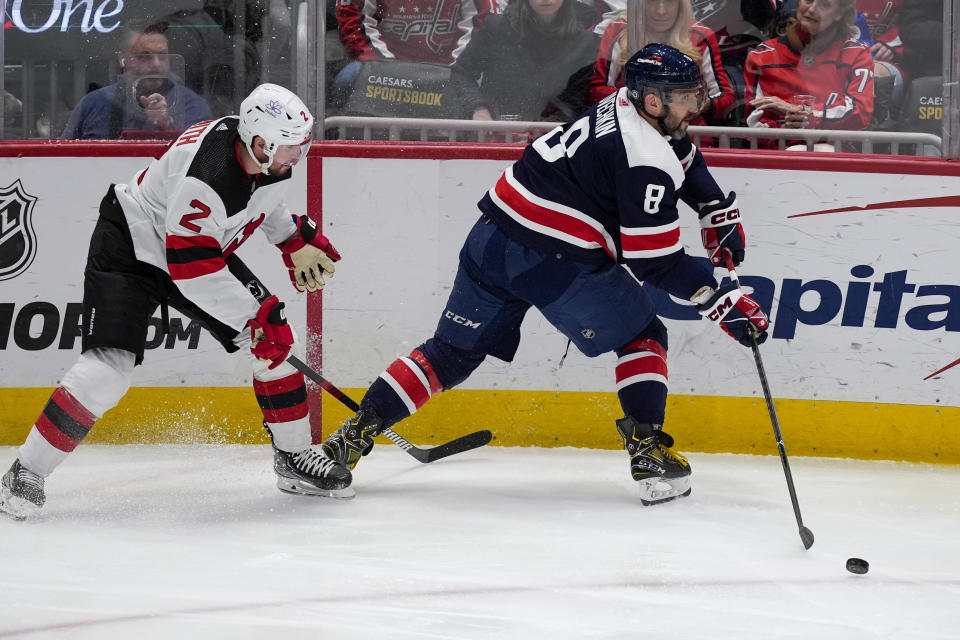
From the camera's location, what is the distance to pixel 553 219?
2.82 metres

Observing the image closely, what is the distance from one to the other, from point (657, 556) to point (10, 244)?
2.35 metres

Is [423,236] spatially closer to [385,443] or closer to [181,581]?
[385,443]

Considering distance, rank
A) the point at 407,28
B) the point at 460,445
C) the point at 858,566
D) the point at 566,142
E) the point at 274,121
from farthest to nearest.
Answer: the point at 407,28, the point at 460,445, the point at 566,142, the point at 274,121, the point at 858,566

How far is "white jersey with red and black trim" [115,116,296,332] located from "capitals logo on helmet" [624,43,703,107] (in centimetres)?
93

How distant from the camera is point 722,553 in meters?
2.51

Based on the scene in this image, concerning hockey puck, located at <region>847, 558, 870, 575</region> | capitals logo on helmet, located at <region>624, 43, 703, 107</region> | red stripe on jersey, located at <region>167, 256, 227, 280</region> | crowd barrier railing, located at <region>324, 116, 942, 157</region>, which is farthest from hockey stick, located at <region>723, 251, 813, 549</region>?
red stripe on jersey, located at <region>167, 256, 227, 280</region>

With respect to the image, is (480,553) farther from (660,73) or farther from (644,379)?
(660,73)

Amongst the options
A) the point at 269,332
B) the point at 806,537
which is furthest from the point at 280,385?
the point at 806,537

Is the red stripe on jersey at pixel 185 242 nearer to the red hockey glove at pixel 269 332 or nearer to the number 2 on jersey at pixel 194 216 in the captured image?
the number 2 on jersey at pixel 194 216

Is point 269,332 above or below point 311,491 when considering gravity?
above

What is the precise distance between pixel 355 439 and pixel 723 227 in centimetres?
119

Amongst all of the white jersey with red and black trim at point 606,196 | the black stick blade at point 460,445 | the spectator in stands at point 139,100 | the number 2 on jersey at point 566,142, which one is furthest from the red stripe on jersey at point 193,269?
the spectator in stands at point 139,100

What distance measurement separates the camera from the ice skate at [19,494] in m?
2.70

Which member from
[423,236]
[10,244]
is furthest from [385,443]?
[10,244]
